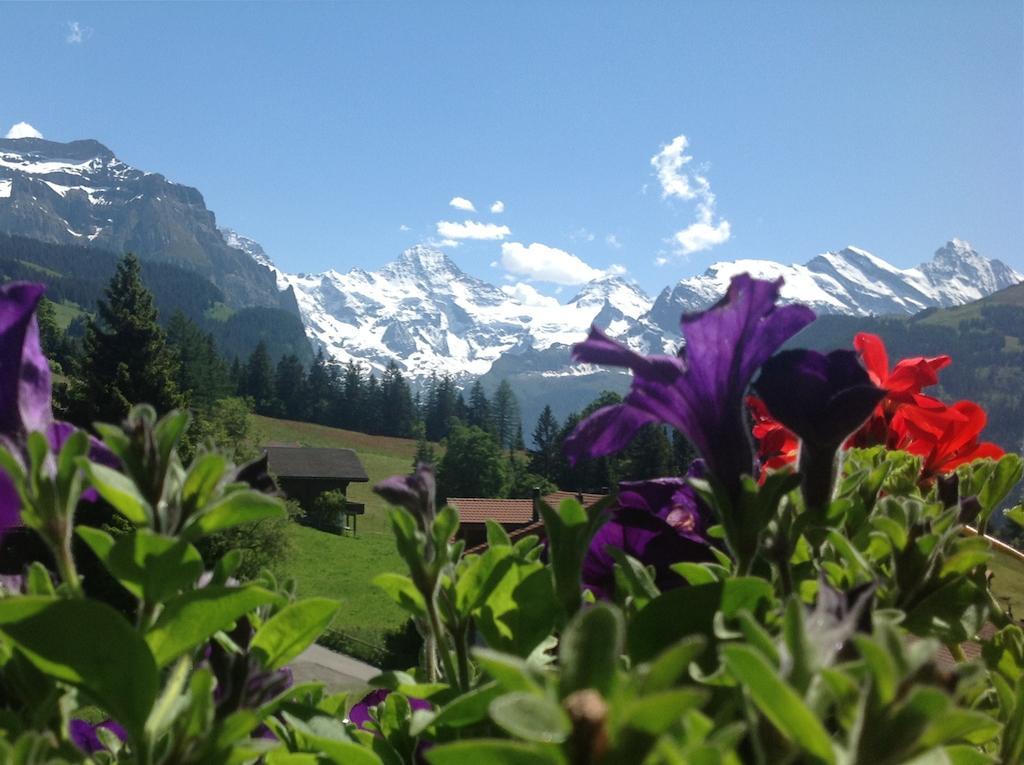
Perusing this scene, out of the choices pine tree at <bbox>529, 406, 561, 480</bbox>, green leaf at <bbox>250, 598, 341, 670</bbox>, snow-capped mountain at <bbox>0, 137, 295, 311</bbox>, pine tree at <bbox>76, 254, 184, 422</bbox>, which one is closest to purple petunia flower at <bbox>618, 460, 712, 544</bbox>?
green leaf at <bbox>250, 598, 341, 670</bbox>

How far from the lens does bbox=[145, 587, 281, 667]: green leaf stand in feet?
1.54

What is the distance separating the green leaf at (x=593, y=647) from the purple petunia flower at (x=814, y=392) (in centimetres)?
46

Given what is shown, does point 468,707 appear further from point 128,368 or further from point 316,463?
point 316,463

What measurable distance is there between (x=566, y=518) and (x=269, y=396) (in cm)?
7155

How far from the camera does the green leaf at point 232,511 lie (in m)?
0.48

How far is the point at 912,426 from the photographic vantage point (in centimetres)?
121

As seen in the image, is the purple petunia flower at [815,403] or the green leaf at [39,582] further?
the purple petunia flower at [815,403]

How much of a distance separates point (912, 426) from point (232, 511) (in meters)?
1.05

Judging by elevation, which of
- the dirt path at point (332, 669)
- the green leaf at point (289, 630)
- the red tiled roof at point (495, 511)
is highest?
the green leaf at point (289, 630)

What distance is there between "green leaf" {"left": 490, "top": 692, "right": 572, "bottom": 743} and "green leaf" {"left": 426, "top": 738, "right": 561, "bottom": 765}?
0.6 inches

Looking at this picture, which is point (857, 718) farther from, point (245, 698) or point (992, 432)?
point (992, 432)

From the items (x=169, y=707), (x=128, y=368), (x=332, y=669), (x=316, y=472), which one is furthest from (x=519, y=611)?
(x=316, y=472)

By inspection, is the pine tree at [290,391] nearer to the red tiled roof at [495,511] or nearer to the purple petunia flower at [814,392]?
the red tiled roof at [495,511]

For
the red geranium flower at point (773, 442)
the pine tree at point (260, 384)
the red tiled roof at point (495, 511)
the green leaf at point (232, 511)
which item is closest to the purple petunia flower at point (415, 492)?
the green leaf at point (232, 511)
